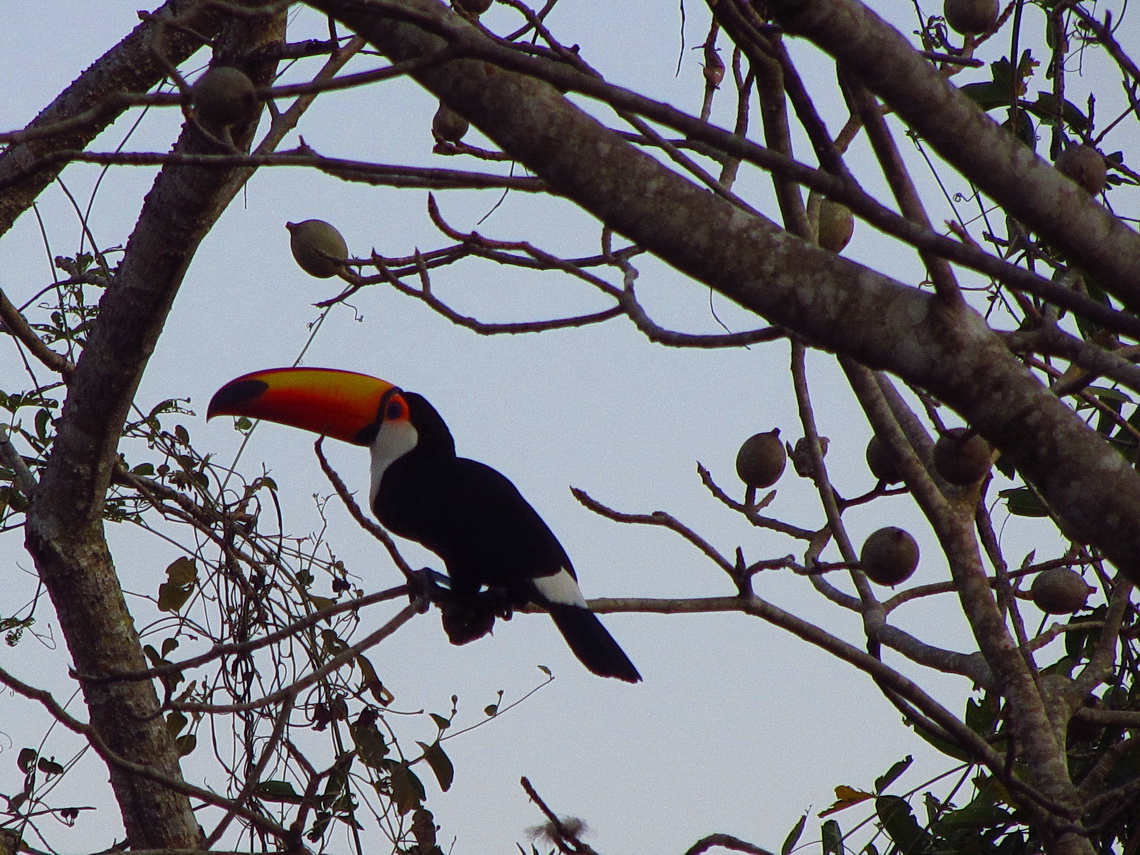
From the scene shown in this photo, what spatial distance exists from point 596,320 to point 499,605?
1.95m

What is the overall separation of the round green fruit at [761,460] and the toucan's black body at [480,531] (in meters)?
0.86

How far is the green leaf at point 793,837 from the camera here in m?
2.58

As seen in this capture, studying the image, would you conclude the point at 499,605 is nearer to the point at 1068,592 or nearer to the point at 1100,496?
the point at 1068,592

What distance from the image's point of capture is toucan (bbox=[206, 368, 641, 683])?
3.45 metres

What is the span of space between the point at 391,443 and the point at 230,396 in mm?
567

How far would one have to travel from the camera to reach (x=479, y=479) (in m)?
3.79

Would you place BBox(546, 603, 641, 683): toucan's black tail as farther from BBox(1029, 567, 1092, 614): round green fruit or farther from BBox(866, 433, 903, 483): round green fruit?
BBox(1029, 567, 1092, 614): round green fruit

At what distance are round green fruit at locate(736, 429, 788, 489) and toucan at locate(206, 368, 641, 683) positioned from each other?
73 centimetres

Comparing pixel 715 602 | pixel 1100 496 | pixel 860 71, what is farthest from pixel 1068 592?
pixel 860 71

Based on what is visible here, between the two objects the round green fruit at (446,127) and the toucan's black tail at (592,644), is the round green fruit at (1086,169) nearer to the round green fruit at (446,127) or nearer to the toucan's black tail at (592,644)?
the round green fruit at (446,127)

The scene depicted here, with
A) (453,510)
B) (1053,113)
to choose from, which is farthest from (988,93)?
(453,510)

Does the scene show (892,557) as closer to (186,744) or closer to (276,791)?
(276,791)

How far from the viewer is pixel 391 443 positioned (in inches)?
168

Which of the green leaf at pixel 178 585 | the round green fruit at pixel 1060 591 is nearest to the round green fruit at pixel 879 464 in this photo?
the round green fruit at pixel 1060 591
